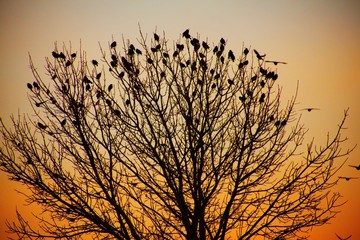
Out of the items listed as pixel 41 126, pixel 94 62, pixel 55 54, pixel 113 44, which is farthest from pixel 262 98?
pixel 41 126

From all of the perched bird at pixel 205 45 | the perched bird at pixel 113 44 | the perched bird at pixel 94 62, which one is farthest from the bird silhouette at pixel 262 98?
the perched bird at pixel 94 62

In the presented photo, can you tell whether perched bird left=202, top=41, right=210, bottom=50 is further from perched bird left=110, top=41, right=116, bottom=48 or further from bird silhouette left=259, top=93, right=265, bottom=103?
perched bird left=110, top=41, right=116, bottom=48

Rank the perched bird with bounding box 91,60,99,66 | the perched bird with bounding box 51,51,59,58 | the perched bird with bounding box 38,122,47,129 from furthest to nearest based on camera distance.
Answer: the perched bird with bounding box 91,60,99,66 → the perched bird with bounding box 51,51,59,58 → the perched bird with bounding box 38,122,47,129

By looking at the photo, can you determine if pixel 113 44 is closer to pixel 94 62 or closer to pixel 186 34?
pixel 94 62

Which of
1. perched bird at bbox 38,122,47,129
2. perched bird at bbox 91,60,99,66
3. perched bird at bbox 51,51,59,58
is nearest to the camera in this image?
perched bird at bbox 38,122,47,129

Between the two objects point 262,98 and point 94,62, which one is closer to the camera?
point 262,98

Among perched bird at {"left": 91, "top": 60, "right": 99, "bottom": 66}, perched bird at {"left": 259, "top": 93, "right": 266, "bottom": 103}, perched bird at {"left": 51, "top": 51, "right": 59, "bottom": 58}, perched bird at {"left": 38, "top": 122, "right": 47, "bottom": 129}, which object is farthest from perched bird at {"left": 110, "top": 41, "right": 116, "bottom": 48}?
perched bird at {"left": 259, "top": 93, "right": 266, "bottom": 103}

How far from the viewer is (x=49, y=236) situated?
847 cm

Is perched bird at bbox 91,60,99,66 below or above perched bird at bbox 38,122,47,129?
above

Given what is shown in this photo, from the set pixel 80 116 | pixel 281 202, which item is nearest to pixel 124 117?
pixel 80 116

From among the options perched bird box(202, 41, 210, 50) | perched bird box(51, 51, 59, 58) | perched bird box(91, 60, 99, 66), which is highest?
perched bird box(51, 51, 59, 58)

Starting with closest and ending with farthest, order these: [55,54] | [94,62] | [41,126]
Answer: [41,126], [55,54], [94,62]

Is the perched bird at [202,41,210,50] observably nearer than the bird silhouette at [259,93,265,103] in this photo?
No

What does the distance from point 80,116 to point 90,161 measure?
974mm
